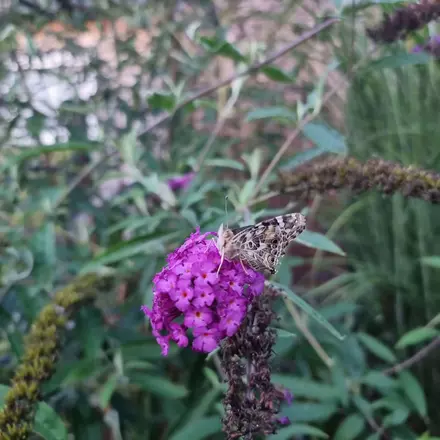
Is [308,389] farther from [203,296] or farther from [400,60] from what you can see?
[400,60]

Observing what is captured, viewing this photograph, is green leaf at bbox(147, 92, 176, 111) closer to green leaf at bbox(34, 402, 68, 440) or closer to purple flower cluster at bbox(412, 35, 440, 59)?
purple flower cluster at bbox(412, 35, 440, 59)

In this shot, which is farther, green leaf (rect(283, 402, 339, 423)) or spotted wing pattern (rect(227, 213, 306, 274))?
green leaf (rect(283, 402, 339, 423))

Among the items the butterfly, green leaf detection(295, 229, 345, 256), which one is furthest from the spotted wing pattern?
green leaf detection(295, 229, 345, 256)

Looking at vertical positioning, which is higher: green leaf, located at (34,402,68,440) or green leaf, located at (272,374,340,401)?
green leaf, located at (34,402,68,440)

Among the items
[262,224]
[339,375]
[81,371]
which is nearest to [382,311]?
[339,375]

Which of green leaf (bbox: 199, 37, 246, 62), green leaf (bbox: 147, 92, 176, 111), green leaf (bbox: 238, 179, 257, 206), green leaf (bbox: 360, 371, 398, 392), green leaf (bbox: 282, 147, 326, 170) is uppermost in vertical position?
green leaf (bbox: 199, 37, 246, 62)

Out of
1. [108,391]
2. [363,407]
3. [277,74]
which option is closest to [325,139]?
[277,74]

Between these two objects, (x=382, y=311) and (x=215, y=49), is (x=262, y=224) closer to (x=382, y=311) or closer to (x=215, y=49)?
(x=215, y=49)

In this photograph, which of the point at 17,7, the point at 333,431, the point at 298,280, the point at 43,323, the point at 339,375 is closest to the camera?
the point at 43,323

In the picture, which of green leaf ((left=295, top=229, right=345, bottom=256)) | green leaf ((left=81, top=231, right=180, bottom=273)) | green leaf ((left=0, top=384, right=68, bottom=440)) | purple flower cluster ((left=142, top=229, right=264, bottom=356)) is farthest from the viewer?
green leaf ((left=81, top=231, right=180, bottom=273))
